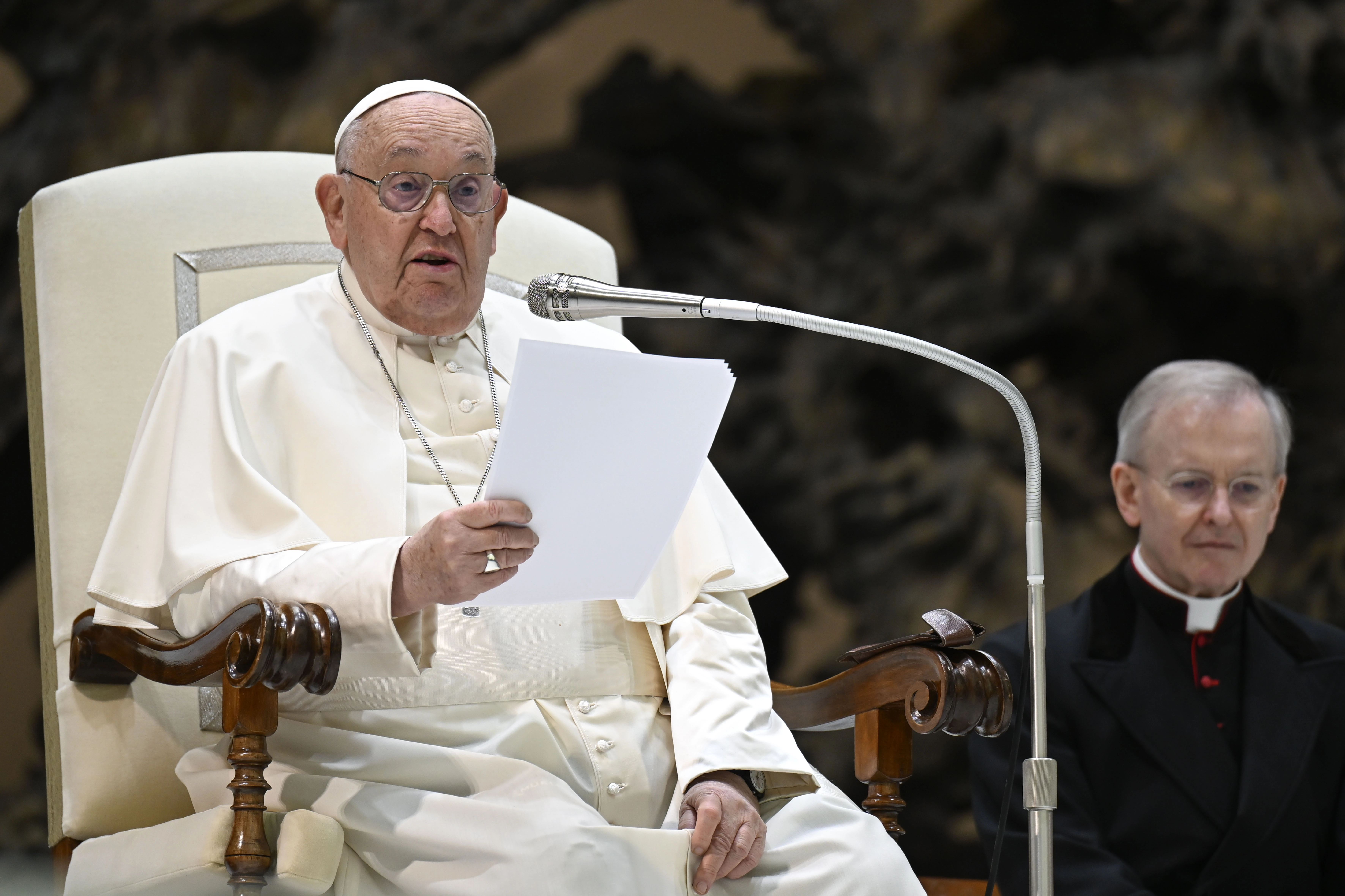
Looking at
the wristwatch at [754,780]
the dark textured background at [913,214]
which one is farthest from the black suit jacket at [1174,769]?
the dark textured background at [913,214]

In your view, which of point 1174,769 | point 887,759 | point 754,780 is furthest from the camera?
point 1174,769

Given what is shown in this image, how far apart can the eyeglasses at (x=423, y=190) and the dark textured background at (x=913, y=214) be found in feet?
10.1

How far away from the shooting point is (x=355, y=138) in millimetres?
2680

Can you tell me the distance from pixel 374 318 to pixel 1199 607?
2.07m

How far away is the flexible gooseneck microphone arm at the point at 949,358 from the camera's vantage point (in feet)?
6.56

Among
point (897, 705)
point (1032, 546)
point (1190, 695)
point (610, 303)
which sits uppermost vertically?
point (610, 303)

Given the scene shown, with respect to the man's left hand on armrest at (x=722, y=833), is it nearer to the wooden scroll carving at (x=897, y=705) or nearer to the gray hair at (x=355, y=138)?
the wooden scroll carving at (x=897, y=705)

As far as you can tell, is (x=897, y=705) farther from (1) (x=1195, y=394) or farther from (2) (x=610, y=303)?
(1) (x=1195, y=394)

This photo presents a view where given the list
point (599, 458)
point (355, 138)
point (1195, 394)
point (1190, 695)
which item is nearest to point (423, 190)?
point (355, 138)

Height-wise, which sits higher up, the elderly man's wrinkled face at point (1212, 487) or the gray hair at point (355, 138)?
the gray hair at point (355, 138)

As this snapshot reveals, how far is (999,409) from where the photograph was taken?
562cm

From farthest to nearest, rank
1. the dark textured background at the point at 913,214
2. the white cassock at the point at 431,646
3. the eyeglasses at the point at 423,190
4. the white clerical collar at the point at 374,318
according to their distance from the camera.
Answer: the dark textured background at the point at 913,214
the white clerical collar at the point at 374,318
the eyeglasses at the point at 423,190
the white cassock at the point at 431,646

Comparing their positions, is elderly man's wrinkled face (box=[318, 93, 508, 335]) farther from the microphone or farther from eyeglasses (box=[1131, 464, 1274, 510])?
eyeglasses (box=[1131, 464, 1274, 510])

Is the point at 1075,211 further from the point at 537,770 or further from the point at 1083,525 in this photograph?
the point at 537,770
